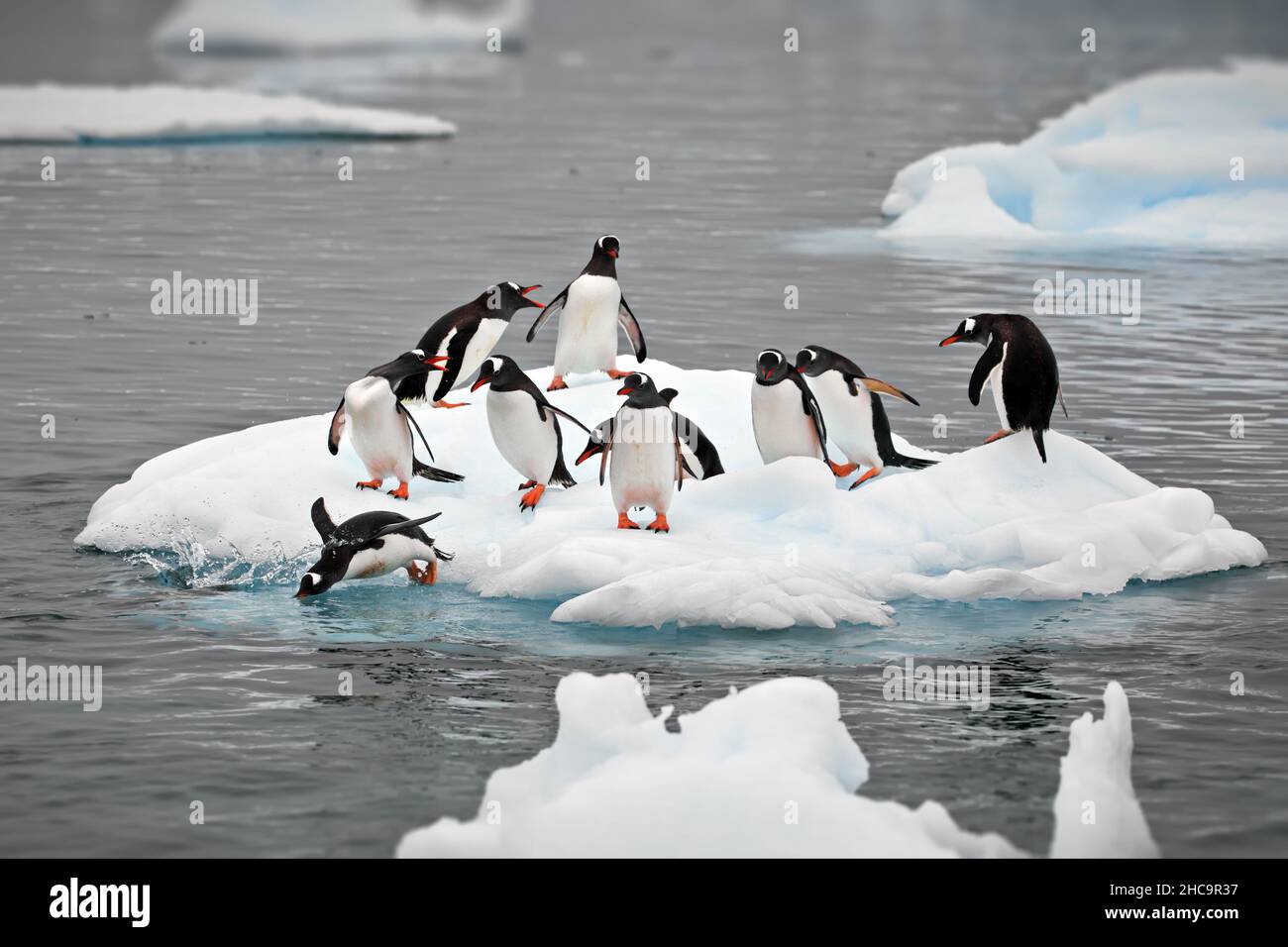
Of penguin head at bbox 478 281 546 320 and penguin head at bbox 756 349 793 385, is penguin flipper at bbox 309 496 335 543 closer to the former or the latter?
penguin head at bbox 478 281 546 320

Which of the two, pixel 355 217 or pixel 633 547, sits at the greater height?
pixel 355 217

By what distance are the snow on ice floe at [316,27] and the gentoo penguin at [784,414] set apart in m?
64.9

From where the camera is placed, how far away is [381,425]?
9867mm

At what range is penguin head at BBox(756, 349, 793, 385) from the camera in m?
10.1

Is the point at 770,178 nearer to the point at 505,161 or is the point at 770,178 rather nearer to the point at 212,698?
the point at 505,161

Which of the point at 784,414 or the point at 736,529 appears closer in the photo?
the point at 736,529

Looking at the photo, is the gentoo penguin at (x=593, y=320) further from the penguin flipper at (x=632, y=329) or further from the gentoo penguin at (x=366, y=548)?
the gentoo penguin at (x=366, y=548)

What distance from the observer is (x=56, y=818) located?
6.25 m

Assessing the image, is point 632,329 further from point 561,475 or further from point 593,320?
point 561,475

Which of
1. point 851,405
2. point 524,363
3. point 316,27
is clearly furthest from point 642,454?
point 316,27

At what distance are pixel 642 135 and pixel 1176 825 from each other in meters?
38.5

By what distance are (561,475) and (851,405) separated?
1862mm

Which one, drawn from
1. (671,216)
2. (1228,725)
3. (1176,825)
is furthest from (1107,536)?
(671,216)
